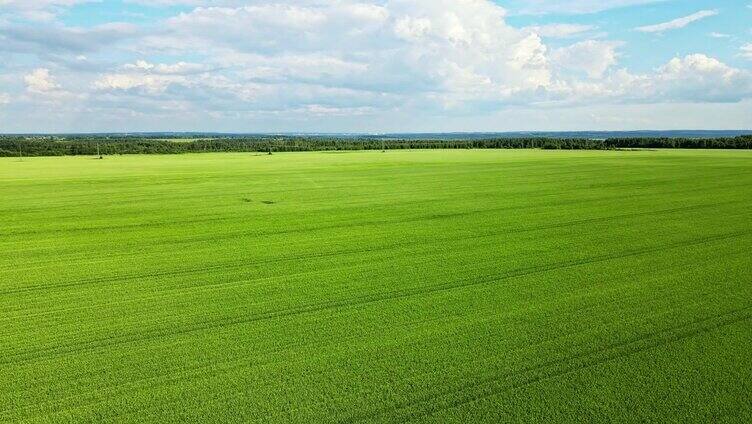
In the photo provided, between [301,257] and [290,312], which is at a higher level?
[301,257]

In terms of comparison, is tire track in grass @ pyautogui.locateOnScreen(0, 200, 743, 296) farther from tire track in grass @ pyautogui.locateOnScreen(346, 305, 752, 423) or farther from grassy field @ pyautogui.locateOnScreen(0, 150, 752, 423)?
tire track in grass @ pyautogui.locateOnScreen(346, 305, 752, 423)

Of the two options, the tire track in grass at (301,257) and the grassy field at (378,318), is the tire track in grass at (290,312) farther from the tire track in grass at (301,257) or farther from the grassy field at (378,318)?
the tire track in grass at (301,257)

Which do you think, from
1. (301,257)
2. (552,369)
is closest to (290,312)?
(301,257)

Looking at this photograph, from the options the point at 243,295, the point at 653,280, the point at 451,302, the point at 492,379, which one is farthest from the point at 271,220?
the point at 492,379

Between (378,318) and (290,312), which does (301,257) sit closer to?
(290,312)

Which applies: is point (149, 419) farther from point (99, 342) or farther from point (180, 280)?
point (180, 280)

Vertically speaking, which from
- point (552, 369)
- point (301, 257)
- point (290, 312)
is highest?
point (301, 257)

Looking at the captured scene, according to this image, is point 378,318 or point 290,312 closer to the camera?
point 378,318

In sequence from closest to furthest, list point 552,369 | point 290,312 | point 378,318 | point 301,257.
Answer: point 552,369, point 378,318, point 290,312, point 301,257
